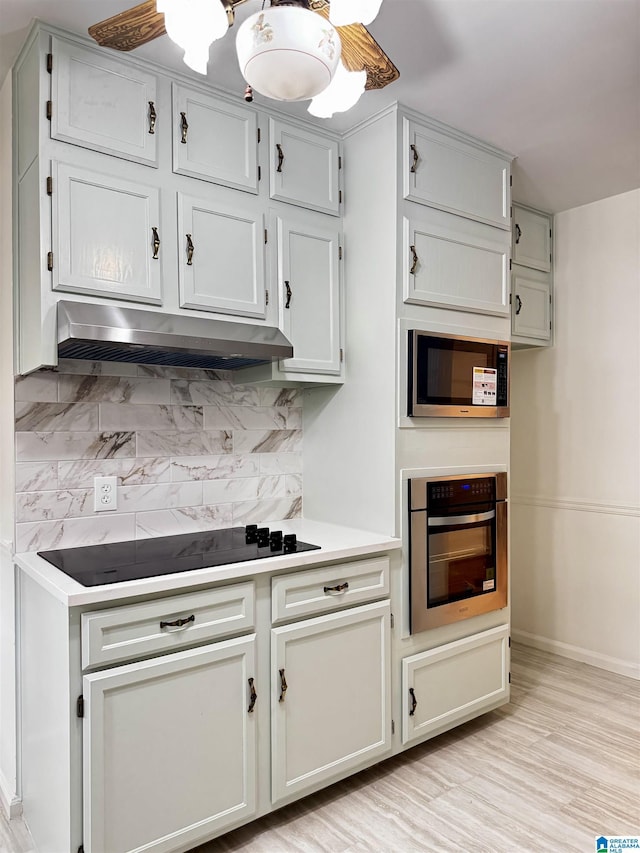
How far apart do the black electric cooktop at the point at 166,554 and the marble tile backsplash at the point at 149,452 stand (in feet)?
0.35

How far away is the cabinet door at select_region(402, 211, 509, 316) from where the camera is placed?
251cm

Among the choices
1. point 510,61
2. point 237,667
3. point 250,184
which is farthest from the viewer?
point 250,184

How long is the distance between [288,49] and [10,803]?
8.09 feet

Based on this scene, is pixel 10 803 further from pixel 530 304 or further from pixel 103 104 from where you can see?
pixel 530 304

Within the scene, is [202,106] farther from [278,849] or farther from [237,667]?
[278,849]

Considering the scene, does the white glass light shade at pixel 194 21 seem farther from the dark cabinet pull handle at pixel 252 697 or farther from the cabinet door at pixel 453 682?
the cabinet door at pixel 453 682

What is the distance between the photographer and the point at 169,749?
183 centimetres

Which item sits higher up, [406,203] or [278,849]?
[406,203]

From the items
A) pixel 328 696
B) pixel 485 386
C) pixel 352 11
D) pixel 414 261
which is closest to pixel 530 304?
pixel 485 386

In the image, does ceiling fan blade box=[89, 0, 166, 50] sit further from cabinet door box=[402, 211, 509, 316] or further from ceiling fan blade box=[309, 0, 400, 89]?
cabinet door box=[402, 211, 509, 316]

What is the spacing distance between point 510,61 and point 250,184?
100 cm

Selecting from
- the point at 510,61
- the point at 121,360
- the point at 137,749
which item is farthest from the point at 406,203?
the point at 137,749

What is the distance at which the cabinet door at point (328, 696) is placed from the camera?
2.09 meters

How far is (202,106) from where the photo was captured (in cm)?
226
